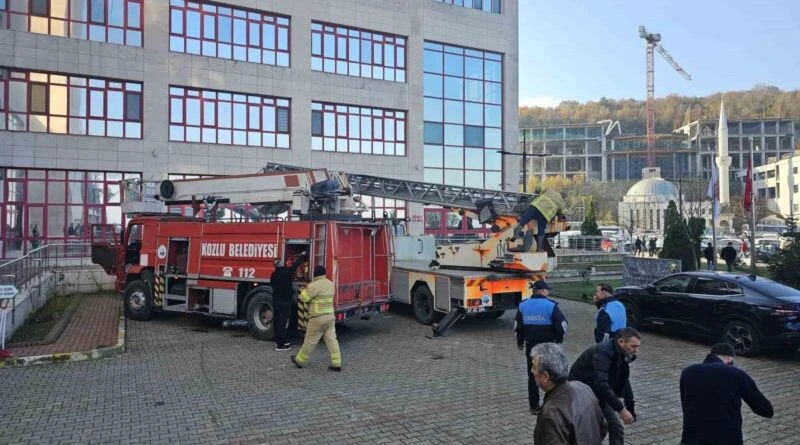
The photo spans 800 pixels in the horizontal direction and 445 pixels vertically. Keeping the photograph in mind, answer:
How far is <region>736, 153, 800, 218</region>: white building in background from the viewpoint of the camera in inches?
3413

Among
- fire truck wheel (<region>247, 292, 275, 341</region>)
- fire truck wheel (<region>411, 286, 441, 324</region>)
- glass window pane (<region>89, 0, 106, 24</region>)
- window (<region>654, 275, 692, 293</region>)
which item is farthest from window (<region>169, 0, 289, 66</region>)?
window (<region>654, 275, 692, 293</region>)

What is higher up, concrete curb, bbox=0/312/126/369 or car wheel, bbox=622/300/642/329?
car wheel, bbox=622/300/642/329

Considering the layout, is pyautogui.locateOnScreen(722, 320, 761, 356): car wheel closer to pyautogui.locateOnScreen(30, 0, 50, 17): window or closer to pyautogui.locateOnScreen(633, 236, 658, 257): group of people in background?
pyautogui.locateOnScreen(30, 0, 50, 17): window

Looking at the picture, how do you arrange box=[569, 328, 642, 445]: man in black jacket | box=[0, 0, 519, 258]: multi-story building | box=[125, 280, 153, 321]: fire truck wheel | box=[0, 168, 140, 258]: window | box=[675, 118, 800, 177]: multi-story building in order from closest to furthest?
box=[569, 328, 642, 445]: man in black jacket < box=[125, 280, 153, 321]: fire truck wheel < box=[0, 168, 140, 258]: window < box=[0, 0, 519, 258]: multi-story building < box=[675, 118, 800, 177]: multi-story building

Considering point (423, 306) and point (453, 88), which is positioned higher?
point (453, 88)

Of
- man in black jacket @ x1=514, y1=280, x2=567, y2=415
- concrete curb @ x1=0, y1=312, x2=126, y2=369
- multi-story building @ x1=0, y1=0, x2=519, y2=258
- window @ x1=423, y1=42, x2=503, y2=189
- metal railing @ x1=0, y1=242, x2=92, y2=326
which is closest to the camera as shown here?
man in black jacket @ x1=514, y1=280, x2=567, y2=415

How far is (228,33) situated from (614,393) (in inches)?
1005

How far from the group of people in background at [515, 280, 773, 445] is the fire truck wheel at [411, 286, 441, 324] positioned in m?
7.10

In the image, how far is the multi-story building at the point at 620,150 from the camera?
130000 millimetres

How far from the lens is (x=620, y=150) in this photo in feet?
470

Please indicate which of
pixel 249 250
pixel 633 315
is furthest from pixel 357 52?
pixel 633 315

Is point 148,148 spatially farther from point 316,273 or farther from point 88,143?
point 316,273

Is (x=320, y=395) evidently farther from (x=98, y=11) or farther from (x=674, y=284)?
(x=98, y=11)

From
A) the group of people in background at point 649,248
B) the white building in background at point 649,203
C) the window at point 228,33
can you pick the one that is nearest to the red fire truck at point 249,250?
the window at point 228,33
